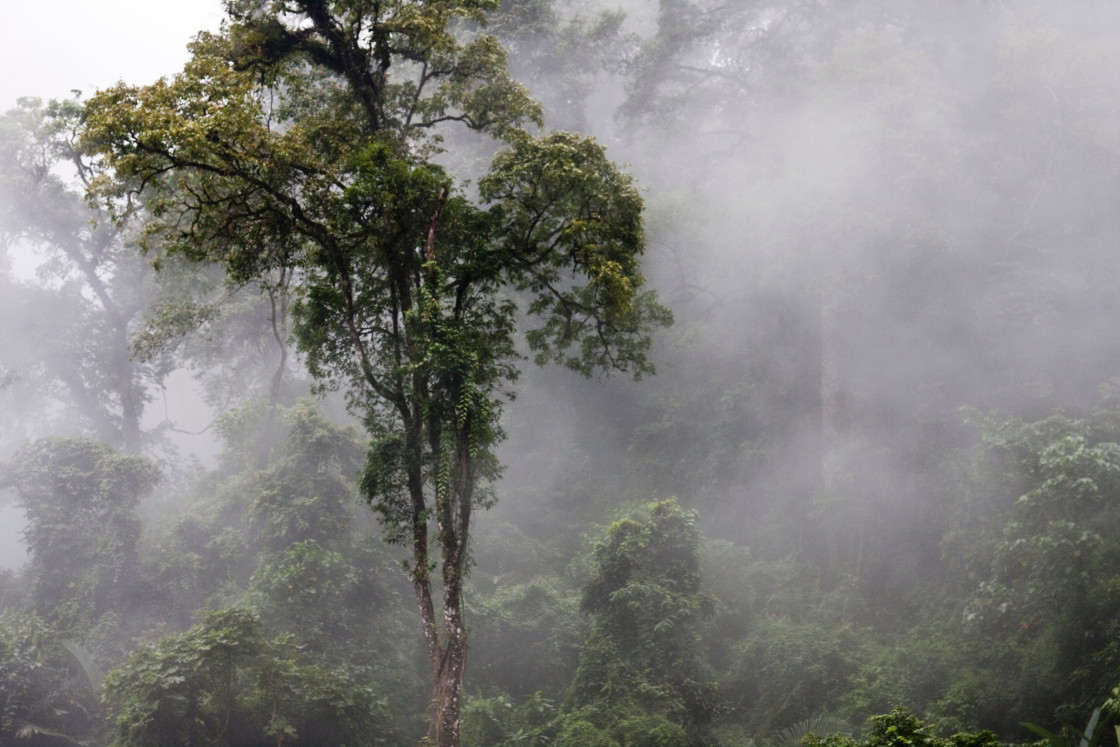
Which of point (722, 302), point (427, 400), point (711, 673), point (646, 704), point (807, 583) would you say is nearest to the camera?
point (427, 400)

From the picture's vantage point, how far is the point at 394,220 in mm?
7934

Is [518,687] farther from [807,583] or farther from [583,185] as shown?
[583,185]

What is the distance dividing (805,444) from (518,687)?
9236 millimetres

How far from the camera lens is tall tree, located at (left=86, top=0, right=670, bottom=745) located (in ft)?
23.3

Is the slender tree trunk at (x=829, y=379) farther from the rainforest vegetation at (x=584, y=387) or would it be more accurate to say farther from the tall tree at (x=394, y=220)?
the tall tree at (x=394, y=220)

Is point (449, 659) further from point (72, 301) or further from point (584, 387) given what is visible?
point (72, 301)

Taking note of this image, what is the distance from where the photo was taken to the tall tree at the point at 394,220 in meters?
7.10

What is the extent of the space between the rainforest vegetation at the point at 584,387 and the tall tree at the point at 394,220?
2.2 inches

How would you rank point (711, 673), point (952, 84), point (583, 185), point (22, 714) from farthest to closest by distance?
point (952, 84) < point (711, 673) < point (22, 714) < point (583, 185)

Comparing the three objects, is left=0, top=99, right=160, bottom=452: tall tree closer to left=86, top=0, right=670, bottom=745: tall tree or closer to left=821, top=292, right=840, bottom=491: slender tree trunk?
left=86, top=0, right=670, bottom=745: tall tree

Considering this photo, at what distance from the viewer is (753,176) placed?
21.2 m

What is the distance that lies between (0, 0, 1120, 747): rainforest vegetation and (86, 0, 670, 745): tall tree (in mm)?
55

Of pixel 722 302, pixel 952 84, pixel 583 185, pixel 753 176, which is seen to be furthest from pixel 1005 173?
pixel 583 185

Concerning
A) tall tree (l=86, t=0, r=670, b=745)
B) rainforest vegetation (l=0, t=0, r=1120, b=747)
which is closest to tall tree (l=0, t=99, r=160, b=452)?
rainforest vegetation (l=0, t=0, r=1120, b=747)
